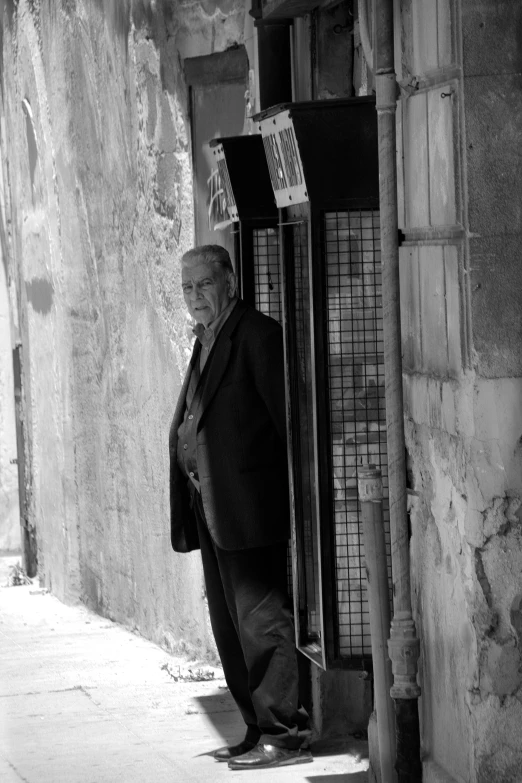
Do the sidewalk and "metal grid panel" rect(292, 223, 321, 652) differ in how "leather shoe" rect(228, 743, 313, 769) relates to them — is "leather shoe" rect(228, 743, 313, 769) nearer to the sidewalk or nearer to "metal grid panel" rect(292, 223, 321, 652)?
the sidewalk

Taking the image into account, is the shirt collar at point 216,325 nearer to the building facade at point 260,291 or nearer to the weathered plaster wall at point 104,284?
the building facade at point 260,291

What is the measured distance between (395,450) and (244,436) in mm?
952

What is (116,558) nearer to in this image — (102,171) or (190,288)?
(102,171)

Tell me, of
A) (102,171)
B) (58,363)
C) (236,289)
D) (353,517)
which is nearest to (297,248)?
(236,289)

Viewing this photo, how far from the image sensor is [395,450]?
4641 mm

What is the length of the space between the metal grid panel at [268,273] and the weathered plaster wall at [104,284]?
1.22 meters

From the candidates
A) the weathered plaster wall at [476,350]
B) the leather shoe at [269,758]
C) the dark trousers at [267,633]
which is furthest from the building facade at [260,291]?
the leather shoe at [269,758]

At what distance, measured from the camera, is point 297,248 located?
5598 mm

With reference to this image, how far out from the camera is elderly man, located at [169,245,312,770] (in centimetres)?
546

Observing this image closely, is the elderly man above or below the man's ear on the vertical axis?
below

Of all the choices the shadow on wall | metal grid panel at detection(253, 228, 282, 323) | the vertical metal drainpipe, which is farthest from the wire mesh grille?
the shadow on wall

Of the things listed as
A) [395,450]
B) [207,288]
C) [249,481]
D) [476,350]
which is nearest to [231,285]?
[207,288]

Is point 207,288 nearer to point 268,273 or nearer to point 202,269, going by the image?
point 202,269

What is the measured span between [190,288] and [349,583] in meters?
1.19
